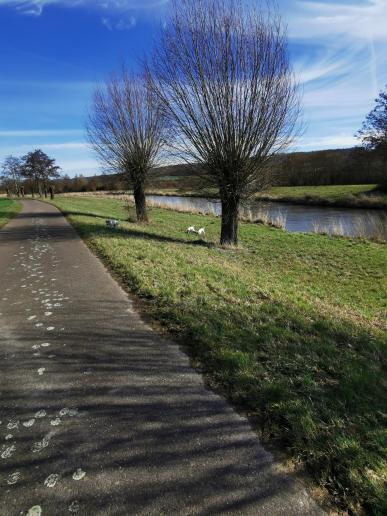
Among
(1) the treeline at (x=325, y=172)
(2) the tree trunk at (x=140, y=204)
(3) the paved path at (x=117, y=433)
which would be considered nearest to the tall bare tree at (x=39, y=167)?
(1) the treeline at (x=325, y=172)

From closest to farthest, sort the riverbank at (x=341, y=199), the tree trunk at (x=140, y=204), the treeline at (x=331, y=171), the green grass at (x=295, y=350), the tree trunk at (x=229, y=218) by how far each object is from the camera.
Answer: the green grass at (x=295, y=350) < the tree trunk at (x=229, y=218) < the tree trunk at (x=140, y=204) < the riverbank at (x=341, y=199) < the treeline at (x=331, y=171)

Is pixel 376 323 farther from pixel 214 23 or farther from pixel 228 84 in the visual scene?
pixel 214 23

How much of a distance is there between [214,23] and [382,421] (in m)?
12.6

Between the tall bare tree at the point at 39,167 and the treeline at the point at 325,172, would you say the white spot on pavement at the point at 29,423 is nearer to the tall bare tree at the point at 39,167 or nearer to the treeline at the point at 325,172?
the treeline at the point at 325,172

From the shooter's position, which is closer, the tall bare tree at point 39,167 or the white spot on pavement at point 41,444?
the white spot on pavement at point 41,444

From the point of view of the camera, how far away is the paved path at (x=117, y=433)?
232 cm

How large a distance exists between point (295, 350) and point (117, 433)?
7.87 ft

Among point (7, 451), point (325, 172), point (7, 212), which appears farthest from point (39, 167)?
point (7, 451)

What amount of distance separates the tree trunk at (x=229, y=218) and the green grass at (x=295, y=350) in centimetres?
381

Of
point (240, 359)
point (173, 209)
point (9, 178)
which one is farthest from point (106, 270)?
point (9, 178)

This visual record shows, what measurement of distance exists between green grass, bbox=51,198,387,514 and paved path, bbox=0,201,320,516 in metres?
0.29

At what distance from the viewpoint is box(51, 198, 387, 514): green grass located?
2.70 metres

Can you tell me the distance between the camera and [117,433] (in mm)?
2932

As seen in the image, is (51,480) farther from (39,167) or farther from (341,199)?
(39,167)
